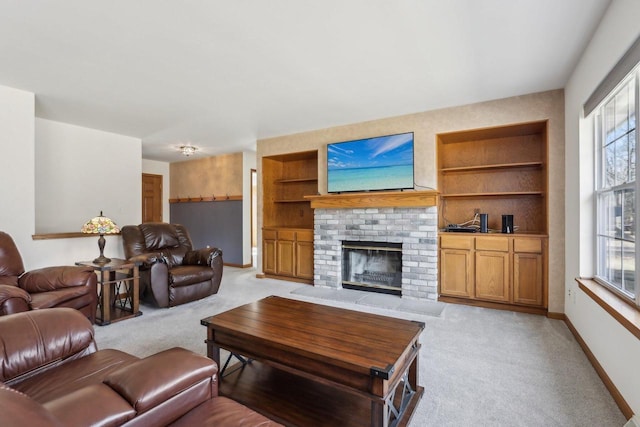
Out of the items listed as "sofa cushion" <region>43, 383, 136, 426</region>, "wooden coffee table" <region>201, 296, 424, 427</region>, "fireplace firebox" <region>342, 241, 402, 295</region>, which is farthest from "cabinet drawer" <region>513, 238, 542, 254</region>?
"sofa cushion" <region>43, 383, 136, 426</region>

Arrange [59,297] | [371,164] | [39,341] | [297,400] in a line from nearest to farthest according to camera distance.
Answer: [39,341] < [297,400] < [59,297] < [371,164]

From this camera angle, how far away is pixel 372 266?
4848mm

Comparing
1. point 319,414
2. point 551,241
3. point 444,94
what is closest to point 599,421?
point 319,414

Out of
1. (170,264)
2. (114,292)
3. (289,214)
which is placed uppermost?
(289,214)

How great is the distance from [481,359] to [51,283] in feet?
12.8

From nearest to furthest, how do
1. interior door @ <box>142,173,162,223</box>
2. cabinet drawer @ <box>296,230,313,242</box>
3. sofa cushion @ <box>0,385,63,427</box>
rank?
sofa cushion @ <box>0,385,63,427</box>, cabinet drawer @ <box>296,230,313,242</box>, interior door @ <box>142,173,162,223</box>

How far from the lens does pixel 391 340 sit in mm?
1878

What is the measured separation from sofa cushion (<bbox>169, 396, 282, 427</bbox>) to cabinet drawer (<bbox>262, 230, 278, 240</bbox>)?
4.40m

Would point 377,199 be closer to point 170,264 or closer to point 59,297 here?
point 170,264

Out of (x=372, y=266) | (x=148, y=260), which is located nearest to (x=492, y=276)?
(x=372, y=266)

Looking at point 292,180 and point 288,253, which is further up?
point 292,180

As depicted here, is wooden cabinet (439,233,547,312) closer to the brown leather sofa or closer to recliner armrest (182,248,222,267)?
recliner armrest (182,248,222,267)

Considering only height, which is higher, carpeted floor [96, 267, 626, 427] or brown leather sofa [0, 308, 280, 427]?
brown leather sofa [0, 308, 280, 427]

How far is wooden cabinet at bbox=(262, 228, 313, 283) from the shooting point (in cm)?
534
